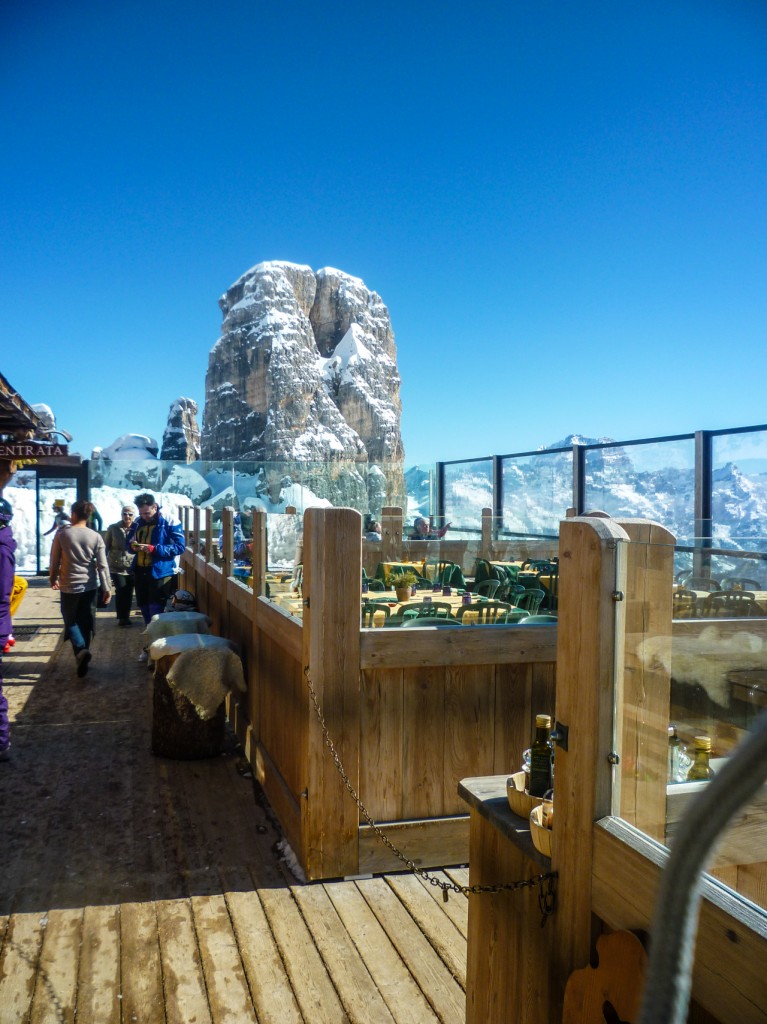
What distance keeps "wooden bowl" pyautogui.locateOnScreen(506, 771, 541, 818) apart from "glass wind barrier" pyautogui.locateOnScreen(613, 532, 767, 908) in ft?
1.51

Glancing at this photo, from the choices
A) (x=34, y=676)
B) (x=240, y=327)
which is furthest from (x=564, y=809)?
(x=240, y=327)

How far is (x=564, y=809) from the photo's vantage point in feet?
5.73

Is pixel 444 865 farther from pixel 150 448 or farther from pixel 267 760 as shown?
pixel 150 448

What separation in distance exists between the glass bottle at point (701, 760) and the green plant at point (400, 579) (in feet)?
12.5

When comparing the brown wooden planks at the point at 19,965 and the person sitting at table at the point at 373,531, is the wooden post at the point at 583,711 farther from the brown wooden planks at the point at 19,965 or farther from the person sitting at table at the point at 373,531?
the person sitting at table at the point at 373,531

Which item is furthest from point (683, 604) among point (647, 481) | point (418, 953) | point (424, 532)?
point (647, 481)

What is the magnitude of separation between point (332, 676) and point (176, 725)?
204cm

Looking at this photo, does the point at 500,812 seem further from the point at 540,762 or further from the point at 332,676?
the point at 332,676

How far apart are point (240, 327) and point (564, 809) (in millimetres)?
84752

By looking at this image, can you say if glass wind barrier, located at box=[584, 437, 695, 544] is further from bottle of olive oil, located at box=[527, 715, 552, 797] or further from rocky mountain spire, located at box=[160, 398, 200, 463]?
rocky mountain spire, located at box=[160, 398, 200, 463]

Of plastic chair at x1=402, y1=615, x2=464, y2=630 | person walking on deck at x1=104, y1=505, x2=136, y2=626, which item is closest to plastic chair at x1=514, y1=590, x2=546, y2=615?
plastic chair at x1=402, y1=615, x2=464, y2=630

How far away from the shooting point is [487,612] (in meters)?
4.05

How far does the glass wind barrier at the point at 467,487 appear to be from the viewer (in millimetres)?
14539

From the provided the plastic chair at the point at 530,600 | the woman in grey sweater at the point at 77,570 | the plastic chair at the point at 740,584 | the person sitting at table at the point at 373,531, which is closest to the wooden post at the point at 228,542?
the woman in grey sweater at the point at 77,570
